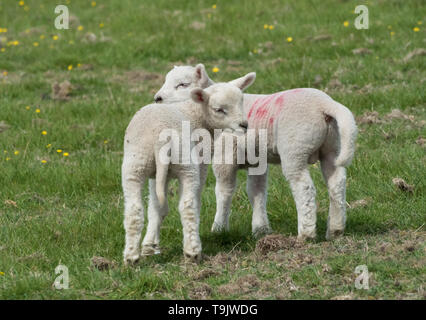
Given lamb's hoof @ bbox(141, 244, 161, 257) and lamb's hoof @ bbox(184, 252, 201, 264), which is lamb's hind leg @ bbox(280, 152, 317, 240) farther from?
lamb's hoof @ bbox(141, 244, 161, 257)

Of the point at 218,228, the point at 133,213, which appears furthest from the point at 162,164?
the point at 218,228

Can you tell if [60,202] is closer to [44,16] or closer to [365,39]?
[365,39]

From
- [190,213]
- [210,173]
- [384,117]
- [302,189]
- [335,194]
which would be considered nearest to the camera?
[190,213]

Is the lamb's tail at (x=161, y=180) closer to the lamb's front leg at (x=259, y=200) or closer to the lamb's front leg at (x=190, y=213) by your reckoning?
the lamb's front leg at (x=190, y=213)

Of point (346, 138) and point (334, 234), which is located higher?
point (346, 138)

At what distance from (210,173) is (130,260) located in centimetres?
294

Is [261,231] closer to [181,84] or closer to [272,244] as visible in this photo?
[272,244]

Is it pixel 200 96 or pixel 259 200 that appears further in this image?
pixel 259 200

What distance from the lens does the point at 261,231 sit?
6.45 metres

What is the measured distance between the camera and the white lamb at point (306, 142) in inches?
230

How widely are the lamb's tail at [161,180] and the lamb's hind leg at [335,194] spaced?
4.67ft

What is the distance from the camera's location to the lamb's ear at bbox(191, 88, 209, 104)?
580 cm

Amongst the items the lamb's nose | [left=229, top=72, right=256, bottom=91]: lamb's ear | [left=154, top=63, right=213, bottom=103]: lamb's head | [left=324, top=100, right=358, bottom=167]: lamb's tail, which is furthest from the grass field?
[left=229, top=72, right=256, bottom=91]: lamb's ear
